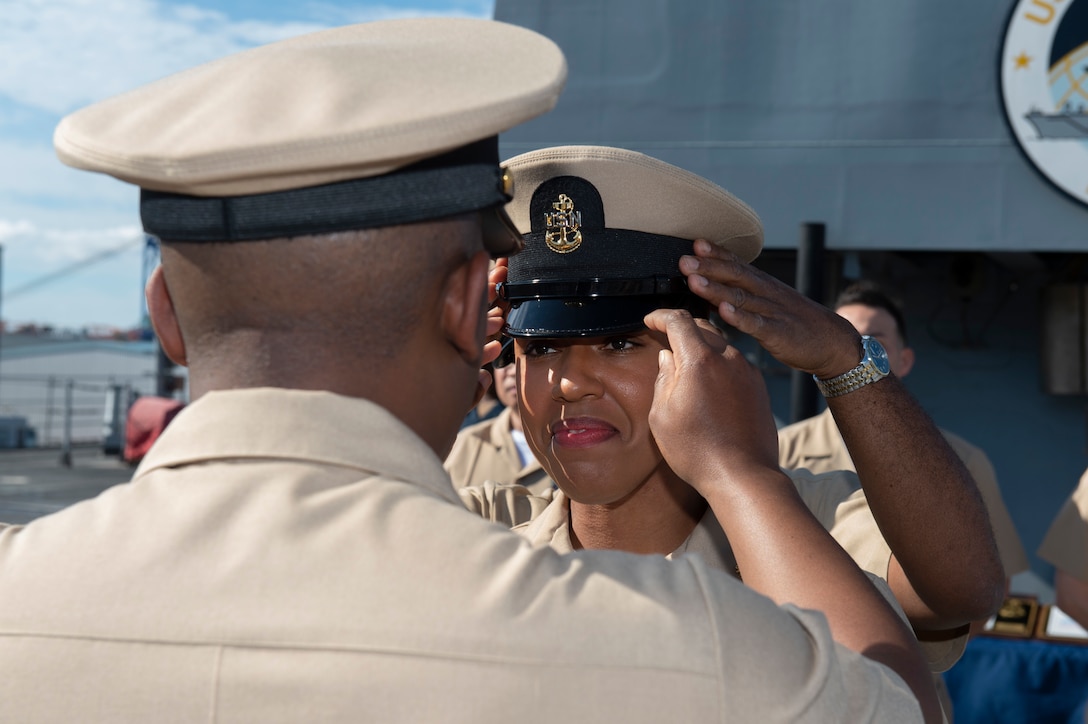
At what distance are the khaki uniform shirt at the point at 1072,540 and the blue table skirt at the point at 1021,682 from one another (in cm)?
85

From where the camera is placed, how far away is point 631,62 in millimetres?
5973

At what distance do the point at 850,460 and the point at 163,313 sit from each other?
10.3ft

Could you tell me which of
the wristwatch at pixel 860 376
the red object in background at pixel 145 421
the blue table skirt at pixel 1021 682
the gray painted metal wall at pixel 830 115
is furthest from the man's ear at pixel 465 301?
the red object in background at pixel 145 421

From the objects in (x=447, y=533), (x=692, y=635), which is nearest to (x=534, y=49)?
(x=447, y=533)

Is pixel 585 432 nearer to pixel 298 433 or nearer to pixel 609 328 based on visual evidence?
pixel 609 328

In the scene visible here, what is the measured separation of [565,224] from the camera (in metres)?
2.11

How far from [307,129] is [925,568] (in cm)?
121

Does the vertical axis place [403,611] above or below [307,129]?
below

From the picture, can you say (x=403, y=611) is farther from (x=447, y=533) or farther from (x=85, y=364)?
(x=85, y=364)

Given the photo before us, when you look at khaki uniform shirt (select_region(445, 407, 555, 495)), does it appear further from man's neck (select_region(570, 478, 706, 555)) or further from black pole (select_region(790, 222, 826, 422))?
man's neck (select_region(570, 478, 706, 555))

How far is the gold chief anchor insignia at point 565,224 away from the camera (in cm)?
211

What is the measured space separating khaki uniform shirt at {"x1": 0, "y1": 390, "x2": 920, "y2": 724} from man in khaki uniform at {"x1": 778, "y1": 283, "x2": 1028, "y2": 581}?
3.03m

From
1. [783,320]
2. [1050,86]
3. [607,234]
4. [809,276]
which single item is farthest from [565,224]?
[1050,86]

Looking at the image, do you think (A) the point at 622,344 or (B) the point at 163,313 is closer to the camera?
(B) the point at 163,313
